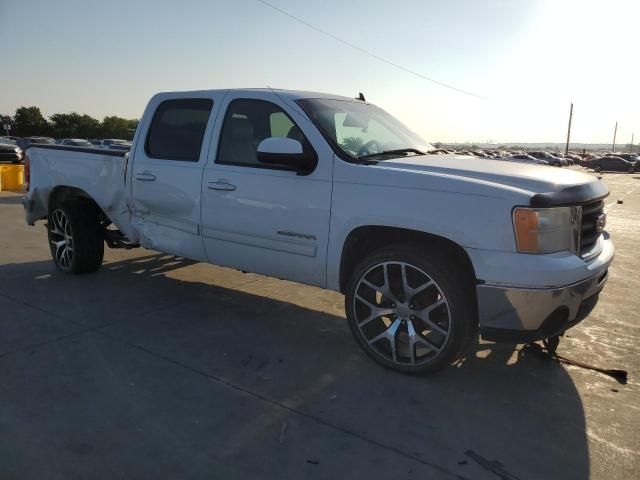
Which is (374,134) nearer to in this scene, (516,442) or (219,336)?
(219,336)

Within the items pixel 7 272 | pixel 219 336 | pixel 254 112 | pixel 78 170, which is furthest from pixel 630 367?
pixel 7 272

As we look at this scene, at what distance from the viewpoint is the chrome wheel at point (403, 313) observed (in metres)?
3.46

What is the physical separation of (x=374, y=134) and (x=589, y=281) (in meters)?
1.99

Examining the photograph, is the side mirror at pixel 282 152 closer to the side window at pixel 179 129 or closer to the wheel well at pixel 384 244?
the wheel well at pixel 384 244

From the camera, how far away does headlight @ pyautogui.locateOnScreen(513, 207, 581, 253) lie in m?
3.04

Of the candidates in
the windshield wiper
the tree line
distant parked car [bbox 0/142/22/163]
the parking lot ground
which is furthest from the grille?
the tree line

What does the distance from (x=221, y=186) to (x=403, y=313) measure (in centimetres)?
183

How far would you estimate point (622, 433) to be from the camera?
2.96 metres

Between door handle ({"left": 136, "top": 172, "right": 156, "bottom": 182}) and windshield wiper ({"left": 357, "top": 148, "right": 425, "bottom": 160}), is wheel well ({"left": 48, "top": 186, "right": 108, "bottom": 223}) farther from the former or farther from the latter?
windshield wiper ({"left": 357, "top": 148, "right": 425, "bottom": 160})

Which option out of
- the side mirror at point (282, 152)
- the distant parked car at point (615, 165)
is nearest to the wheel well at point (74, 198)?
the side mirror at point (282, 152)

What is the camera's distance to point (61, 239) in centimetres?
596

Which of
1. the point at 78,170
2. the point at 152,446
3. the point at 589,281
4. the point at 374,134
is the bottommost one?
the point at 152,446

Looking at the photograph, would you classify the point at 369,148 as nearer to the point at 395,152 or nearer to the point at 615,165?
the point at 395,152

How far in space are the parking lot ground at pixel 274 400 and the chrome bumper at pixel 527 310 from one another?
467mm
